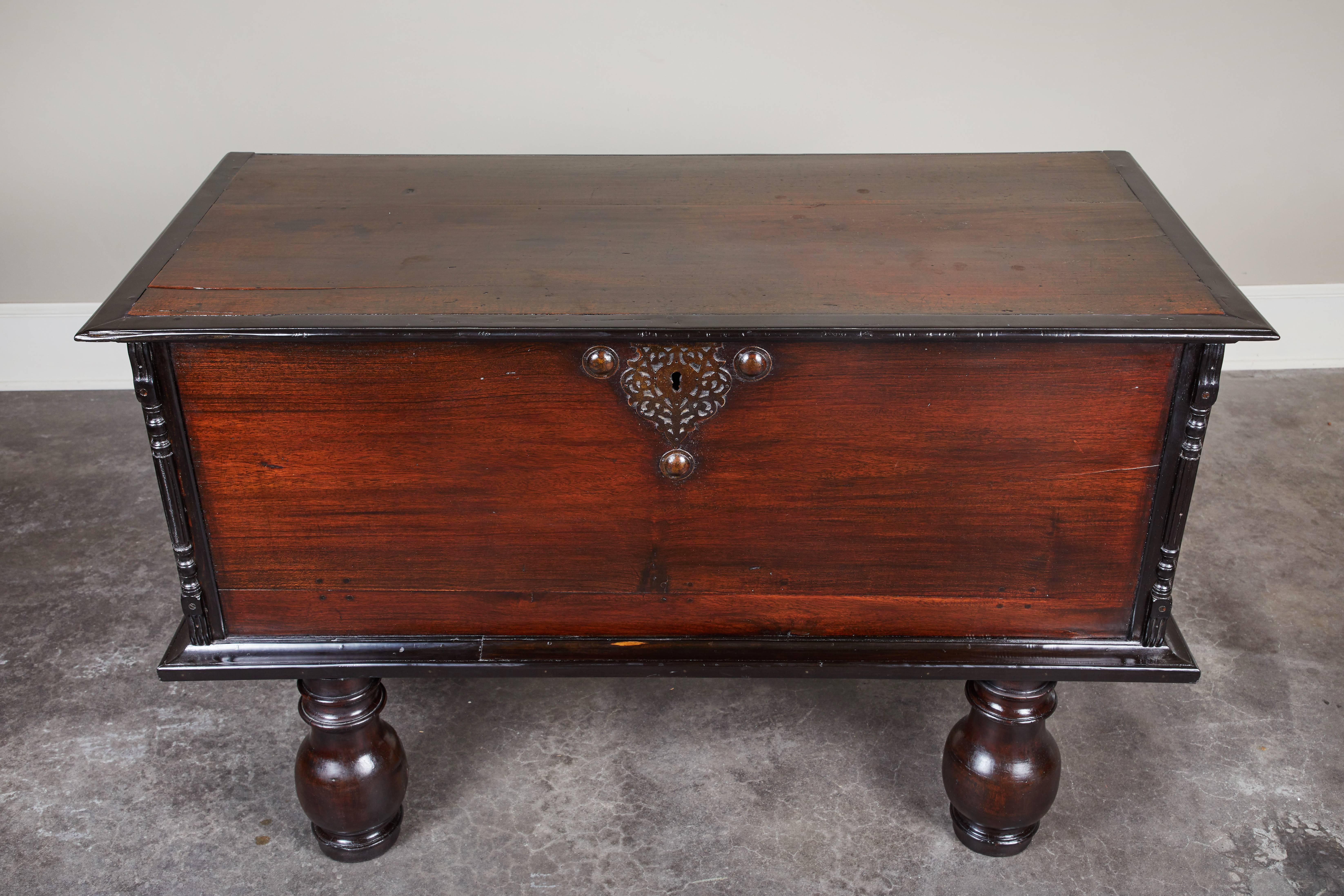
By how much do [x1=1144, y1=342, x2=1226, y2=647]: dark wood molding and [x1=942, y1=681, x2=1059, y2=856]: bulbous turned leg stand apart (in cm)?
19

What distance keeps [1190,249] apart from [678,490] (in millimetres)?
788

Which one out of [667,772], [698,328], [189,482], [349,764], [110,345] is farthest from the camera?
[110,345]

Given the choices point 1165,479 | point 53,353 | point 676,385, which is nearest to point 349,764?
point 676,385

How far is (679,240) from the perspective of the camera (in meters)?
1.76

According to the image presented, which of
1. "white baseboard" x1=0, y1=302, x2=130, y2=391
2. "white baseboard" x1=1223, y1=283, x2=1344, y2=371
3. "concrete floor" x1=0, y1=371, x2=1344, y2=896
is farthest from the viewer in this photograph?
"white baseboard" x1=1223, y1=283, x2=1344, y2=371

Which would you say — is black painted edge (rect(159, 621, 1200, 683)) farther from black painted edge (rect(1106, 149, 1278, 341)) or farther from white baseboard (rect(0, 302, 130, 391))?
white baseboard (rect(0, 302, 130, 391))

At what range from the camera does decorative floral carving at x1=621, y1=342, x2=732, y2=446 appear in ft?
4.99

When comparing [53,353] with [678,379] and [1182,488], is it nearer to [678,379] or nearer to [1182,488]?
[678,379]

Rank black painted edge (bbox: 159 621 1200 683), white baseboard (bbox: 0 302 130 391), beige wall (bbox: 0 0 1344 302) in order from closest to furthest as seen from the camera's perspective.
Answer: black painted edge (bbox: 159 621 1200 683), beige wall (bbox: 0 0 1344 302), white baseboard (bbox: 0 302 130 391)

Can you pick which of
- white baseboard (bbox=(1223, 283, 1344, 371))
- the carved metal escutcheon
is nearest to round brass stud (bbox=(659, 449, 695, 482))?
the carved metal escutcheon

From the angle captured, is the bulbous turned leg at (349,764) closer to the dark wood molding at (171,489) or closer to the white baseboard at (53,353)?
the dark wood molding at (171,489)

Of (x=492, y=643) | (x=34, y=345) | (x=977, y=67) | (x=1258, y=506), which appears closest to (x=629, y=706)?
(x=492, y=643)

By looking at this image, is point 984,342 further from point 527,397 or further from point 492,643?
point 492,643

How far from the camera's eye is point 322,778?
1.81 m
